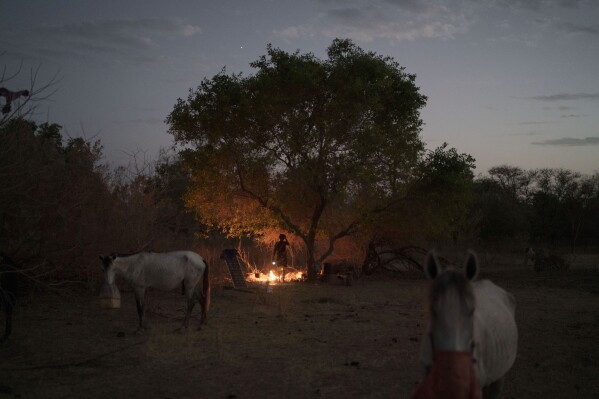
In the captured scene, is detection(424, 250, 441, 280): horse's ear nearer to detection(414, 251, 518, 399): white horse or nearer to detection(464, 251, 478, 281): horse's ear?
detection(414, 251, 518, 399): white horse

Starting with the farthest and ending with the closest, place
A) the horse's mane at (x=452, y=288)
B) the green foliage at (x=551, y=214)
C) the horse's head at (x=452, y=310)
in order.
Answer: the green foliage at (x=551, y=214), the horse's mane at (x=452, y=288), the horse's head at (x=452, y=310)

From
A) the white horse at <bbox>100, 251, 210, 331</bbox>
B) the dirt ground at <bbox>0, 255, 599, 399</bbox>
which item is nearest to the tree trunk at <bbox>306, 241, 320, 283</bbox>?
the dirt ground at <bbox>0, 255, 599, 399</bbox>

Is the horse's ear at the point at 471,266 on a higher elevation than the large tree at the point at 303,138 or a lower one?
lower

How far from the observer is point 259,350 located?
815cm

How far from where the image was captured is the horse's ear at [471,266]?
333cm

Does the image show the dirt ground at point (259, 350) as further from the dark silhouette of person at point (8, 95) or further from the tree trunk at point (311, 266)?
the tree trunk at point (311, 266)

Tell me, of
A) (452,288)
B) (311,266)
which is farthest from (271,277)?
(452,288)

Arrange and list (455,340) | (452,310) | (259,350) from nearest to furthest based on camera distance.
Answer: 1. (455,340)
2. (452,310)
3. (259,350)

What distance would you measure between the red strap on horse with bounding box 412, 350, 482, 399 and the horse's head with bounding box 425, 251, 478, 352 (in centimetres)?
6

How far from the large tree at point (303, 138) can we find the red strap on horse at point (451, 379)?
14050mm

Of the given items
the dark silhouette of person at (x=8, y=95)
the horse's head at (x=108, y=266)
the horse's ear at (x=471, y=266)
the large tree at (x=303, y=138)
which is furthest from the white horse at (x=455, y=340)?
the large tree at (x=303, y=138)

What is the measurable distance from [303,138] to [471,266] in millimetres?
14185

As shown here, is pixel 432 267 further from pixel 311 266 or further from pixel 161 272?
pixel 311 266

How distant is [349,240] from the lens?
22359 mm
